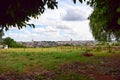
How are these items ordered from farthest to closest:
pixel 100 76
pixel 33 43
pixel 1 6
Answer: pixel 33 43 → pixel 100 76 → pixel 1 6

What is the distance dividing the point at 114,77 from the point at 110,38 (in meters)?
46.4

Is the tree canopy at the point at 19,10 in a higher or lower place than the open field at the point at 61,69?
higher

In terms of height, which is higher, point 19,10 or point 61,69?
point 19,10

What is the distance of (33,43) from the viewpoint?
4801 inches

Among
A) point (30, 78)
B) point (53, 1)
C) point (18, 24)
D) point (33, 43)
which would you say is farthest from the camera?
point (33, 43)

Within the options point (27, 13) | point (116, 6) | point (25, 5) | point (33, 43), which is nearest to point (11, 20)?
point (27, 13)

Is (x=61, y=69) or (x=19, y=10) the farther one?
(x=61, y=69)

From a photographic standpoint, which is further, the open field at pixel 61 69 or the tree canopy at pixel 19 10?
the open field at pixel 61 69

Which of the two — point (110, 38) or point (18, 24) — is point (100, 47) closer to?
point (110, 38)

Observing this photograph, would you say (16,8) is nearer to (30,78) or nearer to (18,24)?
(18,24)

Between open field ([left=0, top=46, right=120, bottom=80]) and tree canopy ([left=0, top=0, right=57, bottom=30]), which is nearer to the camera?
tree canopy ([left=0, top=0, right=57, bottom=30])

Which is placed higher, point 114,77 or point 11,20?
point 11,20

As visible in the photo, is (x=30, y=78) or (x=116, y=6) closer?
(x=30, y=78)

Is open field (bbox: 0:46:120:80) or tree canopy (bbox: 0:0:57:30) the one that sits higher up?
tree canopy (bbox: 0:0:57:30)
